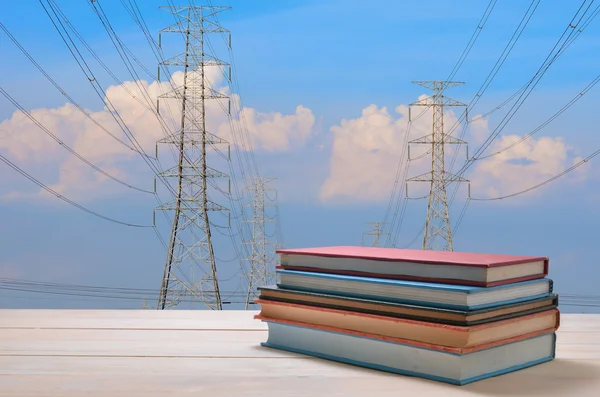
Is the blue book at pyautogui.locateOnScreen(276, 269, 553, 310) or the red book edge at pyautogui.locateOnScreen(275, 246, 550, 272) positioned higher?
the red book edge at pyautogui.locateOnScreen(275, 246, 550, 272)

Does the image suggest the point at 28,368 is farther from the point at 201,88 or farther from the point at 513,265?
the point at 201,88

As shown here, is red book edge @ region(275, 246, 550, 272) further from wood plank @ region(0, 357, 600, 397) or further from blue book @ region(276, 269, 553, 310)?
wood plank @ region(0, 357, 600, 397)

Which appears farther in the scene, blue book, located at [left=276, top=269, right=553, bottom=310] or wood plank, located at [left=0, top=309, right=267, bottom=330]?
wood plank, located at [left=0, top=309, right=267, bottom=330]

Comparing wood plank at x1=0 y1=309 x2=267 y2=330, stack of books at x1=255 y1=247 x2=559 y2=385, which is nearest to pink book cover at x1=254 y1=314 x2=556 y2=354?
stack of books at x1=255 y1=247 x2=559 y2=385

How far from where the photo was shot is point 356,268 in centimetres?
120

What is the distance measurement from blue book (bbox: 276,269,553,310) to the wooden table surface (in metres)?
0.12

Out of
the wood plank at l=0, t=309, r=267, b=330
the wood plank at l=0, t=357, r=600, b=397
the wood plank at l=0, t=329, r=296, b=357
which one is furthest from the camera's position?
the wood plank at l=0, t=309, r=267, b=330

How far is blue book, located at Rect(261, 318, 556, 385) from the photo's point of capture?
3.36 feet

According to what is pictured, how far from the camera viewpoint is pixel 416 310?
3.48 feet

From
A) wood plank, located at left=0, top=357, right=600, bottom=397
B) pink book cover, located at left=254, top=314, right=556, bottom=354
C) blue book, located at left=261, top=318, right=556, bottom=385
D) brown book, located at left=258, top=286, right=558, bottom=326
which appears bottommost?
wood plank, located at left=0, top=357, right=600, bottom=397

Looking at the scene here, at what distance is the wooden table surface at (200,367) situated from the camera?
0.98m

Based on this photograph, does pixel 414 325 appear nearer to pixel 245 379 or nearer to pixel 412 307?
pixel 412 307

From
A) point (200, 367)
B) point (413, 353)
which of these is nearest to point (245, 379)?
point (200, 367)

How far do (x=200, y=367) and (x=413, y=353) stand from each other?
352mm
